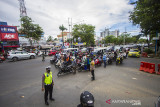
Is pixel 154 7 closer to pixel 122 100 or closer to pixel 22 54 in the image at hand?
pixel 122 100

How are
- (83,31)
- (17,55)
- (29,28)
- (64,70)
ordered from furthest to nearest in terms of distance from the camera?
(83,31), (29,28), (17,55), (64,70)

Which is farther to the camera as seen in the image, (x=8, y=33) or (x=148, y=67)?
(x=8, y=33)

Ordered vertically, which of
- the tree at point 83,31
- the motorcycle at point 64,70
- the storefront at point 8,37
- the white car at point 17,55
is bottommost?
the motorcycle at point 64,70

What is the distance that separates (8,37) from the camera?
74.5 feet

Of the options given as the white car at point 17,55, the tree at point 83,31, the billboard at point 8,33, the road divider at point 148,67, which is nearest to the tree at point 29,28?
the billboard at point 8,33

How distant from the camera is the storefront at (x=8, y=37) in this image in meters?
21.7

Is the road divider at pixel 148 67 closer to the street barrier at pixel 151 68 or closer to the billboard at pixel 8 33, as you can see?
the street barrier at pixel 151 68

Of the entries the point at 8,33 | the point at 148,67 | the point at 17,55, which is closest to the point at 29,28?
the point at 8,33

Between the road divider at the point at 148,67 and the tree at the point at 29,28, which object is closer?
the road divider at the point at 148,67

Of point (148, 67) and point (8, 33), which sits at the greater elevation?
point (8, 33)

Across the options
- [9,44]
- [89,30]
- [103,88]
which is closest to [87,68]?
[103,88]

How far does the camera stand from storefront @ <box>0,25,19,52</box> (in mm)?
21722

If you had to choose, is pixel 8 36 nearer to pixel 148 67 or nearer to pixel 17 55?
pixel 17 55

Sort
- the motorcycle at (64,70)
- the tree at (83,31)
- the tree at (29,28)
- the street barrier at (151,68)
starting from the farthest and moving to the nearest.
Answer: the tree at (83,31) → the tree at (29,28) → the motorcycle at (64,70) → the street barrier at (151,68)
